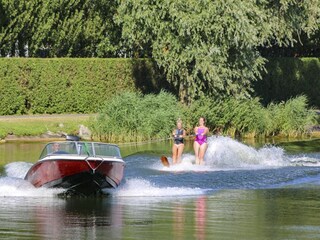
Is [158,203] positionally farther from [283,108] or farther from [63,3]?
[63,3]

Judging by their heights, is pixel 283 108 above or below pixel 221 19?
below

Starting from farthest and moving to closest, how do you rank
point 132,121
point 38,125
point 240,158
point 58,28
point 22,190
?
point 58,28 < point 38,125 < point 132,121 < point 240,158 < point 22,190

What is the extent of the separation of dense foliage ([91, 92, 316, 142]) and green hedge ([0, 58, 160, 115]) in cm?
356

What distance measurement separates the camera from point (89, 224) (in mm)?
20953

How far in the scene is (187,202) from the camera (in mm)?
24844

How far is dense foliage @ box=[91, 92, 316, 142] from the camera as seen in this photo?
4341 cm

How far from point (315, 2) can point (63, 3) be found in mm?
12578

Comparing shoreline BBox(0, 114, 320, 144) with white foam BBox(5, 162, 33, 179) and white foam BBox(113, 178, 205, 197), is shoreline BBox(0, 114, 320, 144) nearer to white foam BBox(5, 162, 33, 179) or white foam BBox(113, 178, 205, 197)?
white foam BBox(5, 162, 33, 179)

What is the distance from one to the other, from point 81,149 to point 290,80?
35.9 m

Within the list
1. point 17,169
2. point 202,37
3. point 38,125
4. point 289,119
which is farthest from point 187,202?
point 289,119

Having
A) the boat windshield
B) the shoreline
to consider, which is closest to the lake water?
the boat windshield

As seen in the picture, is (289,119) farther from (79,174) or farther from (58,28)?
(79,174)

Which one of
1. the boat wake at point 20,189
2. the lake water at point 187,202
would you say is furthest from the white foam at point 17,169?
the boat wake at point 20,189

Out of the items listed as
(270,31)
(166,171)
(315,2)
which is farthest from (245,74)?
(166,171)
